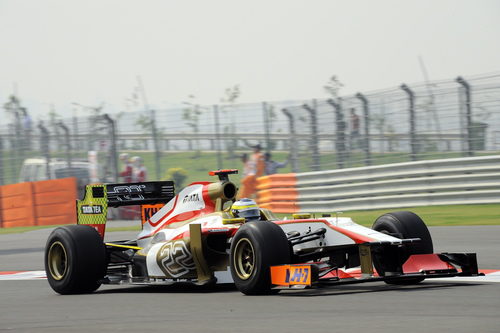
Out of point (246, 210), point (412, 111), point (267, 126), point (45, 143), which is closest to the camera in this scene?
point (246, 210)

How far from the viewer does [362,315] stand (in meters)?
7.16

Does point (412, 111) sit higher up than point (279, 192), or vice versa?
point (412, 111)

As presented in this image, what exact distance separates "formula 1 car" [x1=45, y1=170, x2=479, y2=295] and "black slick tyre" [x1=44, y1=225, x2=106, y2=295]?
0.04 ft

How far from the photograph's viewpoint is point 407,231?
9.51m

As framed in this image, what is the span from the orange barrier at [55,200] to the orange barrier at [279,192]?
519 cm

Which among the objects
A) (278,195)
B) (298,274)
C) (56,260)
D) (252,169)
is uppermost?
(252,169)

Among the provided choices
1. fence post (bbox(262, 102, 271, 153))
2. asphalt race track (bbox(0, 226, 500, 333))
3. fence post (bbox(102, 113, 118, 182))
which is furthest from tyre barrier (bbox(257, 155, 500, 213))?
asphalt race track (bbox(0, 226, 500, 333))

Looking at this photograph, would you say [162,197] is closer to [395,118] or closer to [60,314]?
[60,314]

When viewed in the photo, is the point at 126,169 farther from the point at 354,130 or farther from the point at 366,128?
the point at 366,128

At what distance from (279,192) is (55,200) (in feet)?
20.9

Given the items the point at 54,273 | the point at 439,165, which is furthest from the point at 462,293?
the point at 439,165

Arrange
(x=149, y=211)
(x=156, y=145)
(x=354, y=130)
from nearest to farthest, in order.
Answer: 1. (x=149, y=211)
2. (x=354, y=130)
3. (x=156, y=145)

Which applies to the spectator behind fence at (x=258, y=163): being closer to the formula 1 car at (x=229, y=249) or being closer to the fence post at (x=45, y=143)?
the fence post at (x=45, y=143)

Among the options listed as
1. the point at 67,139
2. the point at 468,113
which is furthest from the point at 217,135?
the point at 468,113
